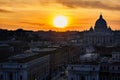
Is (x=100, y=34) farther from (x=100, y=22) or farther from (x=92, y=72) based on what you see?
(x=92, y=72)

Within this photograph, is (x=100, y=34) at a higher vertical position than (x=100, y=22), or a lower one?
lower

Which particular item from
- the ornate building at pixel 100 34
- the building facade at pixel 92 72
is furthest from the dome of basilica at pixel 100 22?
the building facade at pixel 92 72

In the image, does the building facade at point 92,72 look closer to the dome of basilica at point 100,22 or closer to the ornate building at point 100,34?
the ornate building at point 100,34

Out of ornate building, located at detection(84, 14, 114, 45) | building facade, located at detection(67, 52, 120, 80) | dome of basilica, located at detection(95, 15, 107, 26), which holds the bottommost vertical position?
building facade, located at detection(67, 52, 120, 80)

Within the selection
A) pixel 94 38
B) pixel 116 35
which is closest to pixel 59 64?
pixel 94 38

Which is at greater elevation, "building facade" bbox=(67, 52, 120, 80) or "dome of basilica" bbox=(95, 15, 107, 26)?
"dome of basilica" bbox=(95, 15, 107, 26)

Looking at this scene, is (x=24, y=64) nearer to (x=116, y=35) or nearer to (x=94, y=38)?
(x=94, y=38)

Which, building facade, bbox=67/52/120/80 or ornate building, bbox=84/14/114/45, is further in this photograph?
ornate building, bbox=84/14/114/45

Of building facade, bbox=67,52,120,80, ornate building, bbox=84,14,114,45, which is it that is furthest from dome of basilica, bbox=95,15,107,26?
building facade, bbox=67,52,120,80

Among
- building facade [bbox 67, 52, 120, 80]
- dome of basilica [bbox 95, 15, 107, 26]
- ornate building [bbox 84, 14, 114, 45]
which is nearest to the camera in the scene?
building facade [bbox 67, 52, 120, 80]

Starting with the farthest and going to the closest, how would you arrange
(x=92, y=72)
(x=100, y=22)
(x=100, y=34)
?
(x=100, y=34)
(x=100, y=22)
(x=92, y=72)

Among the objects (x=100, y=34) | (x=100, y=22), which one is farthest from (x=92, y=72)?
(x=100, y=22)

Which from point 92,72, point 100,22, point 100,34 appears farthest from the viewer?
point 100,34

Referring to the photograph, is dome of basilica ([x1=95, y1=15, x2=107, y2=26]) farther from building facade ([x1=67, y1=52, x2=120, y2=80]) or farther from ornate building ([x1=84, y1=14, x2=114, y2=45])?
building facade ([x1=67, y1=52, x2=120, y2=80])
